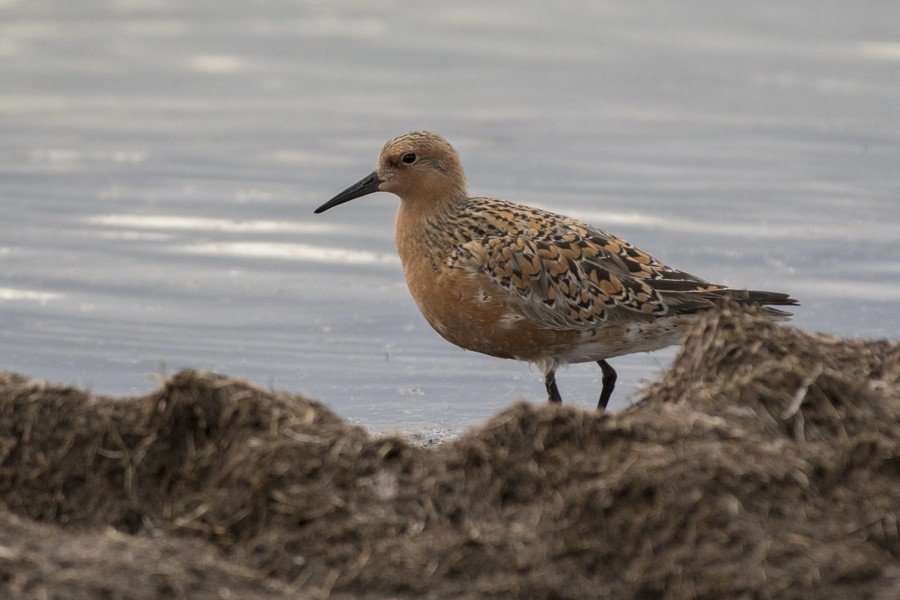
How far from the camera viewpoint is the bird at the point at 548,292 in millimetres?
9828

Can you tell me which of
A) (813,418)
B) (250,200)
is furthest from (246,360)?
(813,418)

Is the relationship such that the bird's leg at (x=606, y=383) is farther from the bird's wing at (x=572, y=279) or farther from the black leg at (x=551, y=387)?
the bird's wing at (x=572, y=279)

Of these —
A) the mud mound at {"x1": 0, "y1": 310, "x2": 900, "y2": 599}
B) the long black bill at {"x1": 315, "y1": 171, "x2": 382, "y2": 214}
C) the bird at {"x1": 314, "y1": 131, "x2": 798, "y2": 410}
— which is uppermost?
the long black bill at {"x1": 315, "y1": 171, "x2": 382, "y2": 214}

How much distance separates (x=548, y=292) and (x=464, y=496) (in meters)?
3.77

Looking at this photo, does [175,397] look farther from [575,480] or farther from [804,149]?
[804,149]

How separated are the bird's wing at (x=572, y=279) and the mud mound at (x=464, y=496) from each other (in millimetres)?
2686

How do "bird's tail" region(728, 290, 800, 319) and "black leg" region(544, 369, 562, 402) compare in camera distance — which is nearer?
"bird's tail" region(728, 290, 800, 319)

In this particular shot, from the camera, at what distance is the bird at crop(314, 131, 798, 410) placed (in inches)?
387

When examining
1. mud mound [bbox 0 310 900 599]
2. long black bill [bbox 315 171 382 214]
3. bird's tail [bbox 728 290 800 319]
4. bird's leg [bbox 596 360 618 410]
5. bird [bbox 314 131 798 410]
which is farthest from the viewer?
long black bill [bbox 315 171 382 214]

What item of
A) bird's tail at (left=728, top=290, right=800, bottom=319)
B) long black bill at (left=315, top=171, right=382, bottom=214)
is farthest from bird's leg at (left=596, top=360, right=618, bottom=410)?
long black bill at (left=315, top=171, right=382, bottom=214)

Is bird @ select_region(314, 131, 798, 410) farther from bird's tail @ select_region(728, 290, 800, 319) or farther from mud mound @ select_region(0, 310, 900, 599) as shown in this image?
mud mound @ select_region(0, 310, 900, 599)

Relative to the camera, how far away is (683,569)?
223 inches

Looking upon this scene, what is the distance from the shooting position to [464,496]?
20.4 ft

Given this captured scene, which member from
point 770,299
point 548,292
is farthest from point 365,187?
point 770,299
